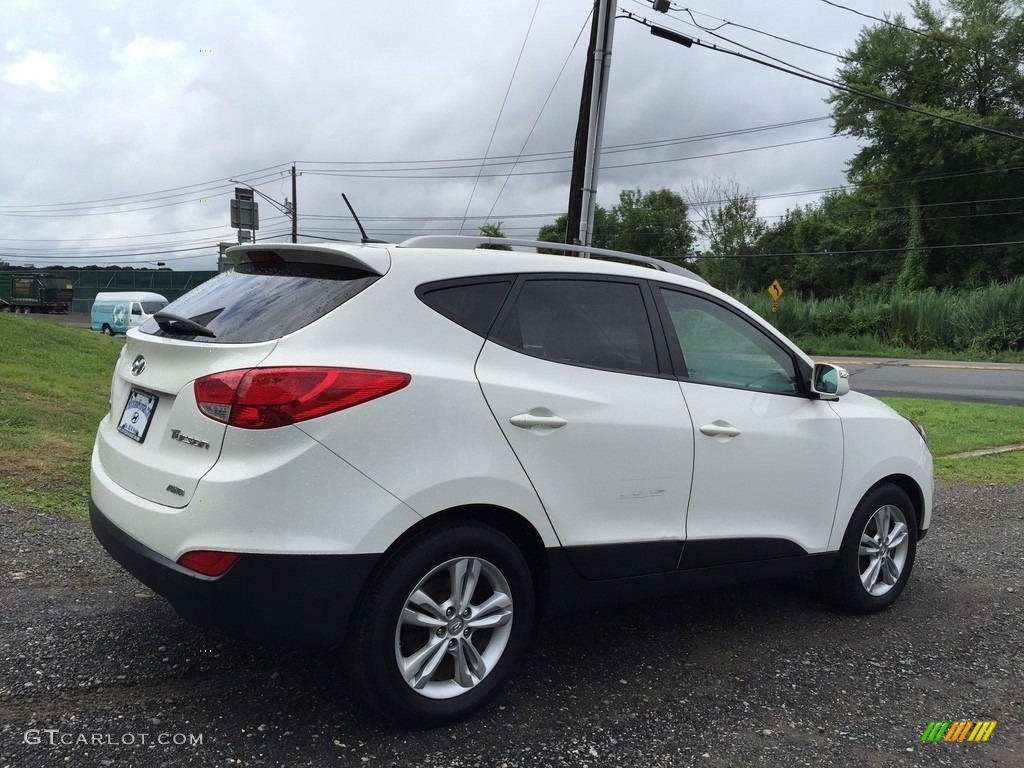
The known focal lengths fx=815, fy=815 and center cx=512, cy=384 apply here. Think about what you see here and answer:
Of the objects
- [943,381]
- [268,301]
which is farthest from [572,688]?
[943,381]

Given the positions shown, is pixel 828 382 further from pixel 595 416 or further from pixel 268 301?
pixel 268 301

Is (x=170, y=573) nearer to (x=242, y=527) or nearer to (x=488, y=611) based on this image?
(x=242, y=527)

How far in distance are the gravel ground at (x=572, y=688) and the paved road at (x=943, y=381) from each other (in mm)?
13416

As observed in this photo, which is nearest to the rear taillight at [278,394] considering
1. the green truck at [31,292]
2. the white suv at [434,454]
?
the white suv at [434,454]

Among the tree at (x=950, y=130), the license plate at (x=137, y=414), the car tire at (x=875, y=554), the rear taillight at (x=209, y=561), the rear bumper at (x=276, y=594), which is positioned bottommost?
the car tire at (x=875, y=554)

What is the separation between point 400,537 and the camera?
269cm

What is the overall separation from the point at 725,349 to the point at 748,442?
47cm

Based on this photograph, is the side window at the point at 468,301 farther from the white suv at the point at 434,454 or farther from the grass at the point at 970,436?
the grass at the point at 970,436

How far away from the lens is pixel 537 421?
297cm

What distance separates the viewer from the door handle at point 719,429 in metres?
3.48

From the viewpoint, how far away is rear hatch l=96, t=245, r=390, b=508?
266 cm

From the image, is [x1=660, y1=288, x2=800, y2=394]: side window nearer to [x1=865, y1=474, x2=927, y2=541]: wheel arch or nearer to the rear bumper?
[x1=865, y1=474, x2=927, y2=541]: wheel arch

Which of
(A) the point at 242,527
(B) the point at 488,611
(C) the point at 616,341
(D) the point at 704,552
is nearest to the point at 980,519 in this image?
(D) the point at 704,552

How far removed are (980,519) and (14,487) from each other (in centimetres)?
706
